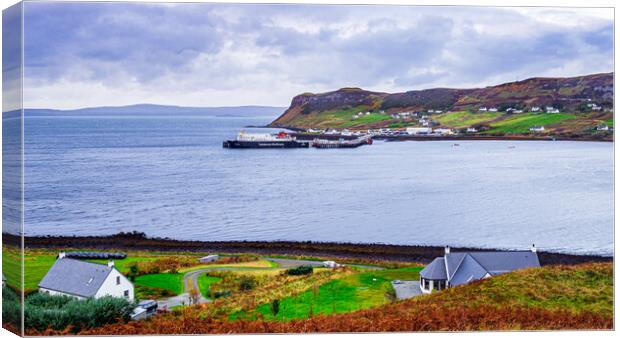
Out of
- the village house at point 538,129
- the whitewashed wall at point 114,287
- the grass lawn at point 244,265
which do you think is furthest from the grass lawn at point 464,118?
the whitewashed wall at point 114,287

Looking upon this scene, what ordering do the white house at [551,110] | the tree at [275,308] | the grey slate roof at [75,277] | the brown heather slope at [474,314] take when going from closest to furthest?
the grey slate roof at [75,277] → the brown heather slope at [474,314] → the tree at [275,308] → the white house at [551,110]

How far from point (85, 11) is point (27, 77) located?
1.37 m

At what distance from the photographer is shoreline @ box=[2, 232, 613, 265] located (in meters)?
15.9

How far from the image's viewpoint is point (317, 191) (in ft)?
54.3

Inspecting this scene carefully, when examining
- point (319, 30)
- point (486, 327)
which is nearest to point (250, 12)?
point (319, 30)

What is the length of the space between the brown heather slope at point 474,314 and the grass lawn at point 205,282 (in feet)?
0.99

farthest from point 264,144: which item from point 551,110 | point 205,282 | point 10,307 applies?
point 10,307

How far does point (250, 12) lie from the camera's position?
1593 centimetres

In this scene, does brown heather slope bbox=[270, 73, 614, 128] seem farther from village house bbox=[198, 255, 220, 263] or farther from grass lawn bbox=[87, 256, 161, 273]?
grass lawn bbox=[87, 256, 161, 273]

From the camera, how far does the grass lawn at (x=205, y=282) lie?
15688mm

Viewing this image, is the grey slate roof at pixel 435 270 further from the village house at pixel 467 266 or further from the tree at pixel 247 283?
the tree at pixel 247 283

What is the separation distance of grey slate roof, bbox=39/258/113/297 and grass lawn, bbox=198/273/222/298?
145 cm

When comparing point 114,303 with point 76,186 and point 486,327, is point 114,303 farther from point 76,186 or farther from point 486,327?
point 486,327

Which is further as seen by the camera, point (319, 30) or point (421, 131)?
point (421, 131)
